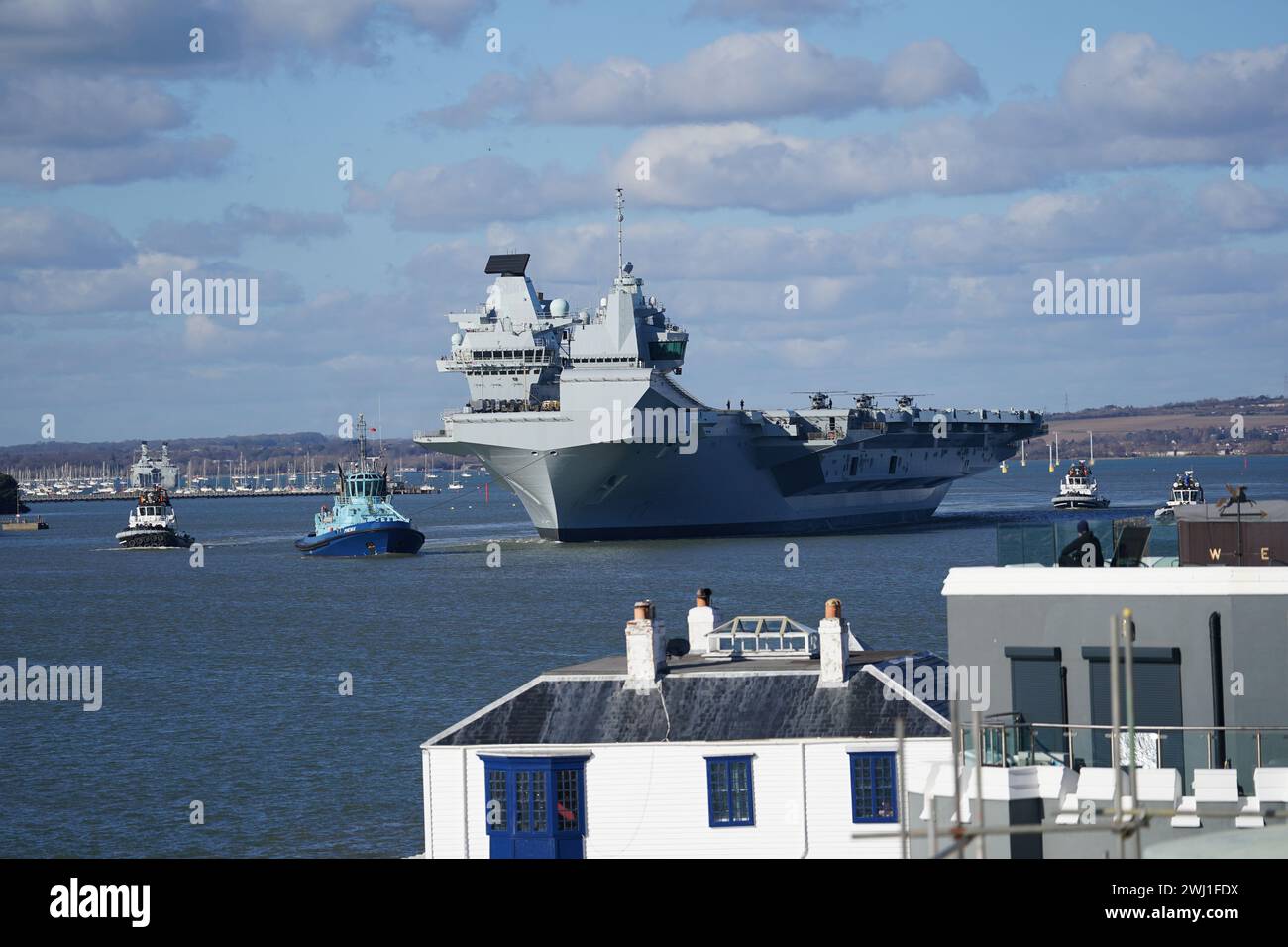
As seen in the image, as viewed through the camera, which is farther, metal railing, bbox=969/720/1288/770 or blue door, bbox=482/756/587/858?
blue door, bbox=482/756/587/858

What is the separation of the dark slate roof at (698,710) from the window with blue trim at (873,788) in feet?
0.93

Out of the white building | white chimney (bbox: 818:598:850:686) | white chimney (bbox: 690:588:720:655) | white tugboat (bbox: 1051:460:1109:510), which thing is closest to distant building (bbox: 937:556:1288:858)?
the white building

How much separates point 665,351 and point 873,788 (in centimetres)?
7557

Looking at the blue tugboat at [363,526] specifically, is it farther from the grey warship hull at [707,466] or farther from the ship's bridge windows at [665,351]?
the ship's bridge windows at [665,351]

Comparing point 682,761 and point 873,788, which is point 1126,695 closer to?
point 873,788

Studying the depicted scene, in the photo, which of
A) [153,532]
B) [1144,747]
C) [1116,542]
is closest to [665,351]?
[153,532]

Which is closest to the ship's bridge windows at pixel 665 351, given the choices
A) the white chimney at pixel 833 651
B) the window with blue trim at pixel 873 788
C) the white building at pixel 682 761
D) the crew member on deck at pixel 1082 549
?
the white building at pixel 682 761

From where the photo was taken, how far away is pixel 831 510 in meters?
102

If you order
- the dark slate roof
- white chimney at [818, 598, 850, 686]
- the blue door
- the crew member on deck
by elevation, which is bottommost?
the blue door

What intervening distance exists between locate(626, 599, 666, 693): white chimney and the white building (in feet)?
0.07

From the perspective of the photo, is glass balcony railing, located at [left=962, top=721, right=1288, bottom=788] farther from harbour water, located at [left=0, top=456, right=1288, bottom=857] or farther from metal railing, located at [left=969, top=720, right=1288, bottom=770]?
harbour water, located at [left=0, top=456, right=1288, bottom=857]

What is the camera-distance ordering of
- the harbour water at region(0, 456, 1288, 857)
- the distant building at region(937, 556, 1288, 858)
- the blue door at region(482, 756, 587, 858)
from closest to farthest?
1. the distant building at region(937, 556, 1288, 858)
2. the blue door at region(482, 756, 587, 858)
3. the harbour water at region(0, 456, 1288, 857)

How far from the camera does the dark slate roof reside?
21078 millimetres

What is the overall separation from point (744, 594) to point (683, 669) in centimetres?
3852
